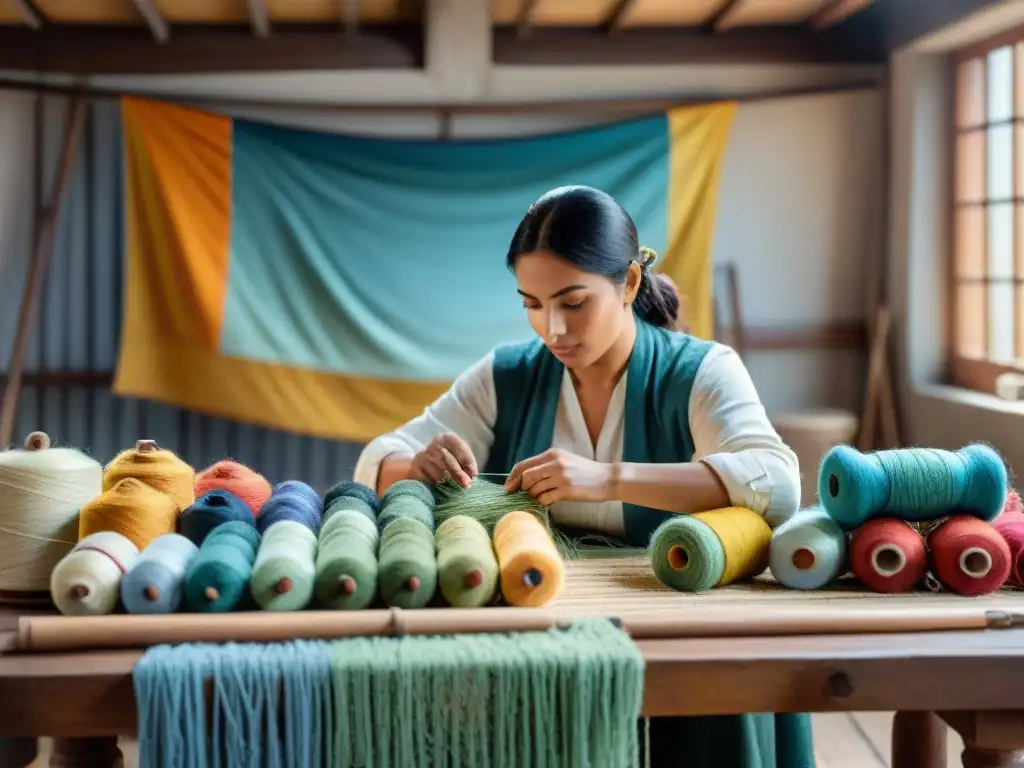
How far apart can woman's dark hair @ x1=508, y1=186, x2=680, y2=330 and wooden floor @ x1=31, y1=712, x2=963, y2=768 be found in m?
1.76

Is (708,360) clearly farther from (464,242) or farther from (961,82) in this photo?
(961,82)

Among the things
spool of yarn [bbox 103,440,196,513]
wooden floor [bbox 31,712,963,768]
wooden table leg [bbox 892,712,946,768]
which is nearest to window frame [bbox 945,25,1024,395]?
wooden floor [bbox 31,712,963,768]

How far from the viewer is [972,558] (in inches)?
60.0

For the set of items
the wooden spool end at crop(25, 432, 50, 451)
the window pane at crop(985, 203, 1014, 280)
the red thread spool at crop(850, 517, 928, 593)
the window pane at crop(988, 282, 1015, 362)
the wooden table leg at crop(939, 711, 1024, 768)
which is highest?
the window pane at crop(985, 203, 1014, 280)

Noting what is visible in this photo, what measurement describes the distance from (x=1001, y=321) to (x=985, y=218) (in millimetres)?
427

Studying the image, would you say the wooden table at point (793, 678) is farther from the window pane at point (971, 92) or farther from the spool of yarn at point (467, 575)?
the window pane at point (971, 92)

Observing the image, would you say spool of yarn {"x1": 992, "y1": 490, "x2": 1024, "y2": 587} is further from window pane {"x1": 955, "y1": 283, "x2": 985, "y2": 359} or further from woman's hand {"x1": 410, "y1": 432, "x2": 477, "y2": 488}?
window pane {"x1": 955, "y1": 283, "x2": 985, "y2": 359}

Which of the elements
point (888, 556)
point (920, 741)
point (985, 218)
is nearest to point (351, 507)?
point (888, 556)

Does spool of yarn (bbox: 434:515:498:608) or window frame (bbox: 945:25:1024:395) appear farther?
window frame (bbox: 945:25:1024:395)

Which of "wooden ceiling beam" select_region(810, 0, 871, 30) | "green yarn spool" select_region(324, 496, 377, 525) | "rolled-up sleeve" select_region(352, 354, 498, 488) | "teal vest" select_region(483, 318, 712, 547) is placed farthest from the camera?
"wooden ceiling beam" select_region(810, 0, 871, 30)

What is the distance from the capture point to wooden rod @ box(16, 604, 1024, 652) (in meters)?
1.30

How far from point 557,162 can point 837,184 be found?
1.29 metres

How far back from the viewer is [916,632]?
1.39 m

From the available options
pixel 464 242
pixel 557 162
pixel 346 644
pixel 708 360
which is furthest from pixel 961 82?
pixel 346 644
